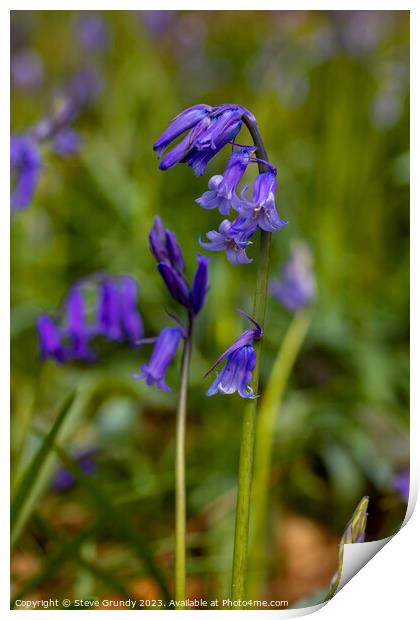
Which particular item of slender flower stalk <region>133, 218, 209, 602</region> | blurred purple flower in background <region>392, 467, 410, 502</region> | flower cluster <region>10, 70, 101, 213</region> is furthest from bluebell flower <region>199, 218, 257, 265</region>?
blurred purple flower in background <region>392, 467, 410, 502</region>

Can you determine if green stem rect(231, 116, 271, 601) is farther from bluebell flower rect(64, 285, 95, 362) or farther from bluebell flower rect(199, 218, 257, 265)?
bluebell flower rect(64, 285, 95, 362)

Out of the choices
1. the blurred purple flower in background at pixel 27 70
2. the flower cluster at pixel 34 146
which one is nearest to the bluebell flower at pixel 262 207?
the flower cluster at pixel 34 146

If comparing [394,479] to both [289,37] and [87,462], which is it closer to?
[87,462]

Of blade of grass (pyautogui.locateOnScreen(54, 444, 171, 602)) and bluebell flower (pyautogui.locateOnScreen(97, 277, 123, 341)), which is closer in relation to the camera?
blade of grass (pyautogui.locateOnScreen(54, 444, 171, 602))

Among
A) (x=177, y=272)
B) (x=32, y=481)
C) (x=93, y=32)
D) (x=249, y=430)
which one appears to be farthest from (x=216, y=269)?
(x=249, y=430)

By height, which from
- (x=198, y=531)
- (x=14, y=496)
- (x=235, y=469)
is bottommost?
(x=198, y=531)

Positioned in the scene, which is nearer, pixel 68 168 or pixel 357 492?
pixel 357 492
